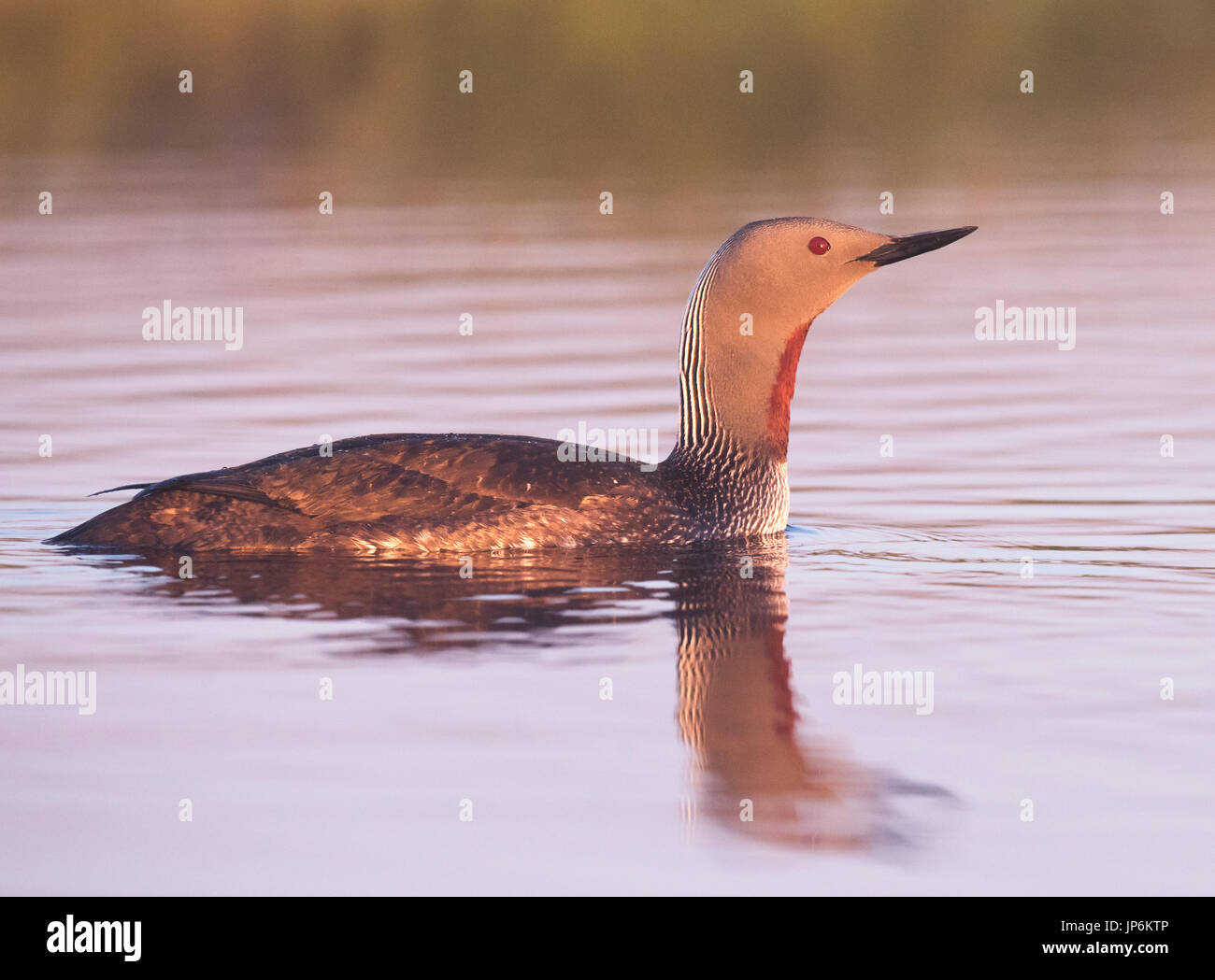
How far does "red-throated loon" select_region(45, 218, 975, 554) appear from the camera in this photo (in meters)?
8.87

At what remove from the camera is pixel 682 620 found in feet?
25.9

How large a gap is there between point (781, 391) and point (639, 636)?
6.94ft

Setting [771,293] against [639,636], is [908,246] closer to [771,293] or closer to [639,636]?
[771,293]

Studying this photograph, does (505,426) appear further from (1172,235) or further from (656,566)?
(1172,235)

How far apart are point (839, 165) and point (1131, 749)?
17921 millimetres

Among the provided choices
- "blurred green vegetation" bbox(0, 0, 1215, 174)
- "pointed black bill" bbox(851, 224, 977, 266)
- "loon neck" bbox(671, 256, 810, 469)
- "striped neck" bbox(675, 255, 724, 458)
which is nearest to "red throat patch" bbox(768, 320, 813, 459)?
"loon neck" bbox(671, 256, 810, 469)

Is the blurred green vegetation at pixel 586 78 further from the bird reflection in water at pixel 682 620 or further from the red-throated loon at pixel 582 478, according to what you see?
the bird reflection in water at pixel 682 620

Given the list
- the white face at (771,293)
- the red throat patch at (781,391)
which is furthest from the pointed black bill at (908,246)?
the red throat patch at (781,391)

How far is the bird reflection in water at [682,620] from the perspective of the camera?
5980 mm

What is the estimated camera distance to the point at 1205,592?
8.14 metres

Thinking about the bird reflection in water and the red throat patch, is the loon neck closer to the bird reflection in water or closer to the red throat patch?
the red throat patch

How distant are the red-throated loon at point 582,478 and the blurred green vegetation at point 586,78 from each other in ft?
53.9

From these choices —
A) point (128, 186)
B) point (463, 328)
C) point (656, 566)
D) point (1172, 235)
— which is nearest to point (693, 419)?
point (656, 566)

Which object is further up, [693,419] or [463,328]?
[463,328]
